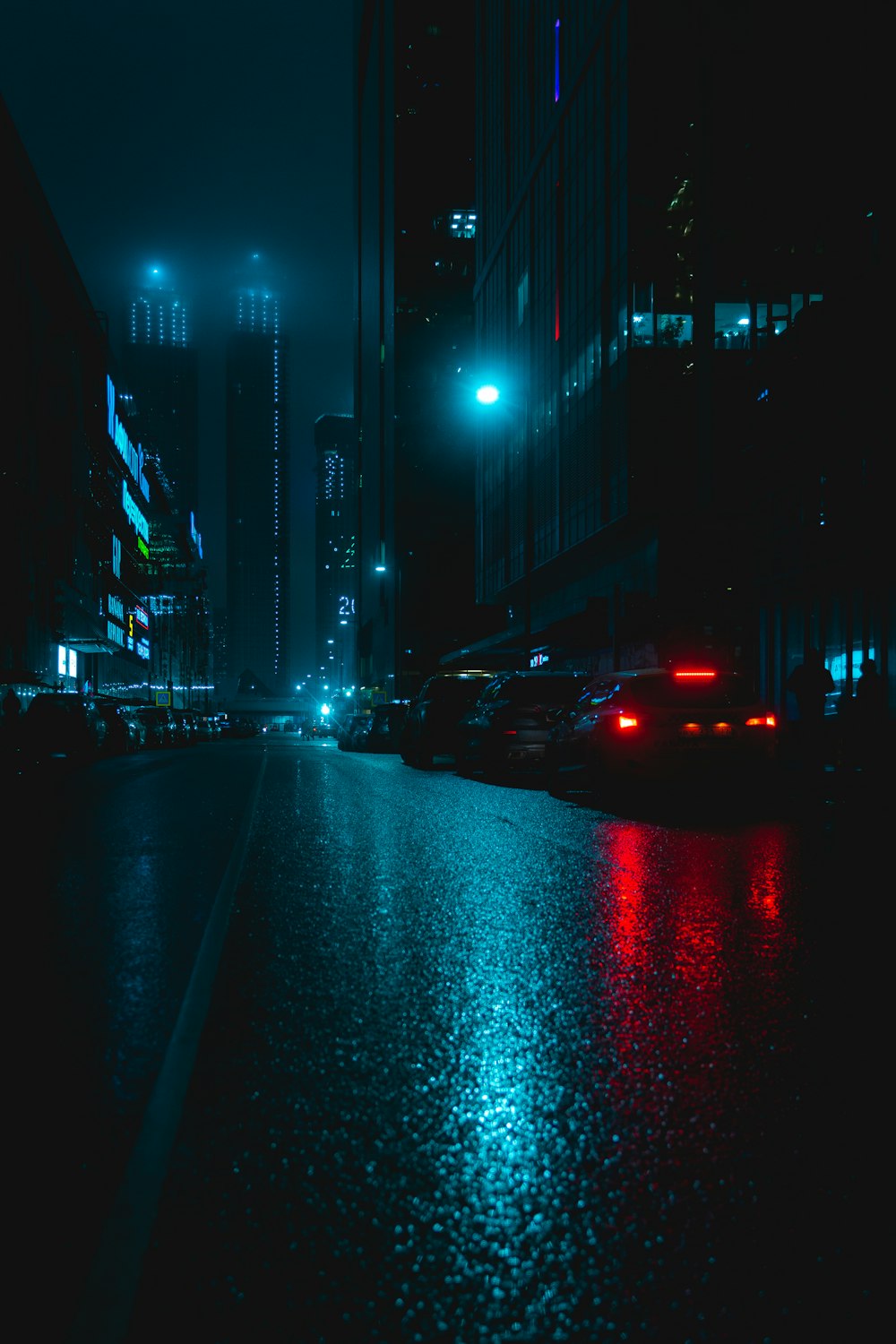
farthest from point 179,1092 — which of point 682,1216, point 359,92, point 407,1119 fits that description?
point 359,92

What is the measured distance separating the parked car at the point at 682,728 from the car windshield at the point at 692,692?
1 cm

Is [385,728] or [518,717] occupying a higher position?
[518,717]

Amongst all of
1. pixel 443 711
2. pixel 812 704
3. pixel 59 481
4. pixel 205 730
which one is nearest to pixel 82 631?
pixel 205 730

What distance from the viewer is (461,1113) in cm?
316

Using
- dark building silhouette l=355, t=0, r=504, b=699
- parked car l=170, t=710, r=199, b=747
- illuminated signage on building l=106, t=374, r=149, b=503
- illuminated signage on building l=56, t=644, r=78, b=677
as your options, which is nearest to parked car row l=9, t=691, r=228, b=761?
parked car l=170, t=710, r=199, b=747

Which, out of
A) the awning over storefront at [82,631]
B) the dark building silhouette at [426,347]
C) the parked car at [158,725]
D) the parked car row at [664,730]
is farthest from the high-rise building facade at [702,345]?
the dark building silhouette at [426,347]

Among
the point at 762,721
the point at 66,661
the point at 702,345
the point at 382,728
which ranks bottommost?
the point at 382,728

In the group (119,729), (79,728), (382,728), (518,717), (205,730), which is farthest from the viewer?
(205,730)

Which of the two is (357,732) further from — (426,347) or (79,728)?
(426,347)

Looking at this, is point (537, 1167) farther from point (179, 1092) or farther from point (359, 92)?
point (359, 92)

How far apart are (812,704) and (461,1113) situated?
1528cm

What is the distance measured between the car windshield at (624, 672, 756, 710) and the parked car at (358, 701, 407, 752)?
79.2ft

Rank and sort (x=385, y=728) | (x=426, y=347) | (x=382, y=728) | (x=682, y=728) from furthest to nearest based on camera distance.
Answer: (x=426, y=347) → (x=382, y=728) → (x=385, y=728) → (x=682, y=728)

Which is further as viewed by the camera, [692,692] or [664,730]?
[692,692]
